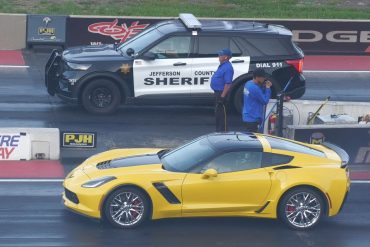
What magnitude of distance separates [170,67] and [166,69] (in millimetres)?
91

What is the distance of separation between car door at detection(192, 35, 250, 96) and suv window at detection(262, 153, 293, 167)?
627cm

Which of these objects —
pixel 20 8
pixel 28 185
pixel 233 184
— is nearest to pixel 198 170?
pixel 233 184

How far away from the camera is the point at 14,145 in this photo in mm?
16969

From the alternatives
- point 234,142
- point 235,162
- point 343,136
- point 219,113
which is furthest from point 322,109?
point 235,162

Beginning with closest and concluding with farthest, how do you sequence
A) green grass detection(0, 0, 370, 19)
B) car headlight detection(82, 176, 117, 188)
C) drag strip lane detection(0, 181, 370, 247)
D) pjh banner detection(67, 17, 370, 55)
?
drag strip lane detection(0, 181, 370, 247), car headlight detection(82, 176, 117, 188), pjh banner detection(67, 17, 370, 55), green grass detection(0, 0, 370, 19)

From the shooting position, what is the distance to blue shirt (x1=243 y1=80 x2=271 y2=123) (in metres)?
16.7

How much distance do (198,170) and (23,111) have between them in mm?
7809

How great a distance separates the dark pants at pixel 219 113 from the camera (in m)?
18.3

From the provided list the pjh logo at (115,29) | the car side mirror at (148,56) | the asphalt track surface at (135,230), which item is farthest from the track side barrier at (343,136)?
the pjh logo at (115,29)

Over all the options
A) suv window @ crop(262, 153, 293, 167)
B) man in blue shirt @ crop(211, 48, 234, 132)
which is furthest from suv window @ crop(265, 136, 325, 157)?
man in blue shirt @ crop(211, 48, 234, 132)

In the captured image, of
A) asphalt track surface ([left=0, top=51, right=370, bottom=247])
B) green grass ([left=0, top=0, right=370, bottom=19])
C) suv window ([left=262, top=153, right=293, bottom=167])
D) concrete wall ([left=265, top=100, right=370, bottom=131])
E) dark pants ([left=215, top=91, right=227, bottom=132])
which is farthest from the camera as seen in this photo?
green grass ([left=0, top=0, right=370, bottom=19])

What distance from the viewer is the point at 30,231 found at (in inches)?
523

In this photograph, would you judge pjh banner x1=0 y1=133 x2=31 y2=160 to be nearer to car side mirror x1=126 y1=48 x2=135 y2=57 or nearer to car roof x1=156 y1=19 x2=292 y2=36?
car side mirror x1=126 y1=48 x2=135 y2=57

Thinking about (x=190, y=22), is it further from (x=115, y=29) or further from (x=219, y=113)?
(x=115, y=29)
